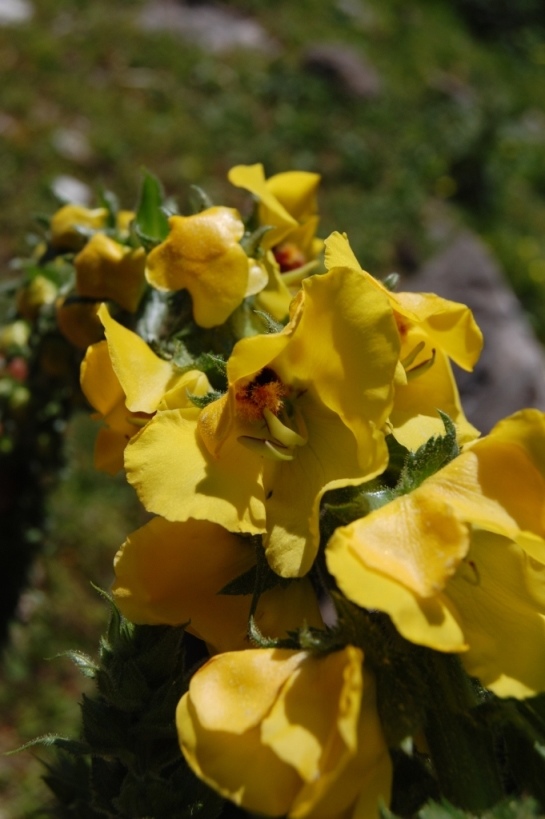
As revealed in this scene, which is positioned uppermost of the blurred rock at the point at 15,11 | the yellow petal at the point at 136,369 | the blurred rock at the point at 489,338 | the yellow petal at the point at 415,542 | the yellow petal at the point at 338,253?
the yellow petal at the point at 338,253

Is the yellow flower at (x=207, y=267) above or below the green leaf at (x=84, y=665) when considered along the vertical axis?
above

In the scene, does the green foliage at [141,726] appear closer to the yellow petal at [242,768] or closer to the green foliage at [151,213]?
the yellow petal at [242,768]

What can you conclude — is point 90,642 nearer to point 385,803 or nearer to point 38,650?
point 38,650

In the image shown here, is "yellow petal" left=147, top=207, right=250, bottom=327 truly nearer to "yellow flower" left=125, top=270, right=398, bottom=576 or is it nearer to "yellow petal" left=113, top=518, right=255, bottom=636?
"yellow flower" left=125, top=270, right=398, bottom=576

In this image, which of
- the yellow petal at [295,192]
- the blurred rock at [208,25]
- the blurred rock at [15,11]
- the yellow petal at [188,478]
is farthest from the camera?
the blurred rock at [208,25]

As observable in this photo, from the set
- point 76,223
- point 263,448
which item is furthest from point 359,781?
point 76,223

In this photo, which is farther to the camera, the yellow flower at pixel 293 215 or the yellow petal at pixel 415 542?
the yellow flower at pixel 293 215

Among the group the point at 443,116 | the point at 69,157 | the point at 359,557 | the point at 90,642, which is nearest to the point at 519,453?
the point at 359,557

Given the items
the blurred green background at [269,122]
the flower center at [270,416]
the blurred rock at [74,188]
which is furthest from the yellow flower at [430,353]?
the blurred rock at [74,188]
